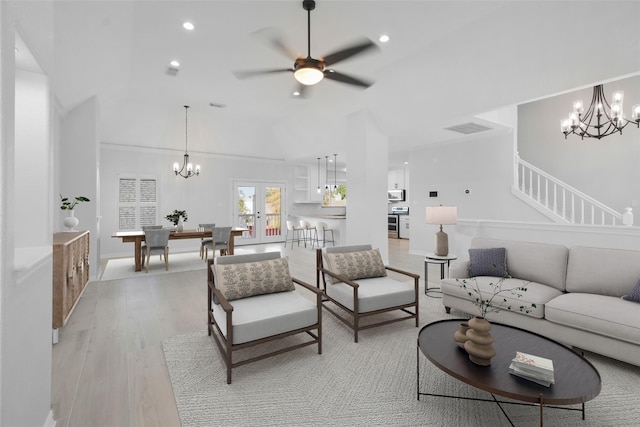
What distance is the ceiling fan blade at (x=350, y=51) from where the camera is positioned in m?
2.82

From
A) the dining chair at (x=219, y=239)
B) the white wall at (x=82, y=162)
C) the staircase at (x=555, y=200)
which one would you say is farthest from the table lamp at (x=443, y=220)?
the white wall at (x=82, y=162)

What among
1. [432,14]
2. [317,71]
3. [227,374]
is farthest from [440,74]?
[227,374]

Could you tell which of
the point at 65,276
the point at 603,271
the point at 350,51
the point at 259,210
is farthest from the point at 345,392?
the point at 259,210

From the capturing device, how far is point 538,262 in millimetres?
3121

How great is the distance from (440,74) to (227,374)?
14.6ft

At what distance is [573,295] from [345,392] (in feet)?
7.37

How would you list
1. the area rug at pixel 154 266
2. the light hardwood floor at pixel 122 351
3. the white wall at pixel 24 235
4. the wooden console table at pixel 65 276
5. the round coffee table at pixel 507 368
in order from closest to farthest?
1. the white wall at pixel 24 235
2. the round coffee table at pixel 507 368
3. the light hardwood floor at pixel 122 351
4. the wooden console table at pixel 65 276
5. the area rug at pixel 154 266

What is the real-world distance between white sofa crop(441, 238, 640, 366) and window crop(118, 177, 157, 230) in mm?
7249

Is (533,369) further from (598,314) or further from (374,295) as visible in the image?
(374,295)

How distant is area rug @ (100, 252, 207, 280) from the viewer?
525 cm

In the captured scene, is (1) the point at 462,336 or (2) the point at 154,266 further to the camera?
(2) the point at 154,266

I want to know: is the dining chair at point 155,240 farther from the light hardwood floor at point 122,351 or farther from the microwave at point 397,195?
the microwave at point 397,195

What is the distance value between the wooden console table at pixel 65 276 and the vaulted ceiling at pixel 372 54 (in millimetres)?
1717

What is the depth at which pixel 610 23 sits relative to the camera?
2900 millimetres
